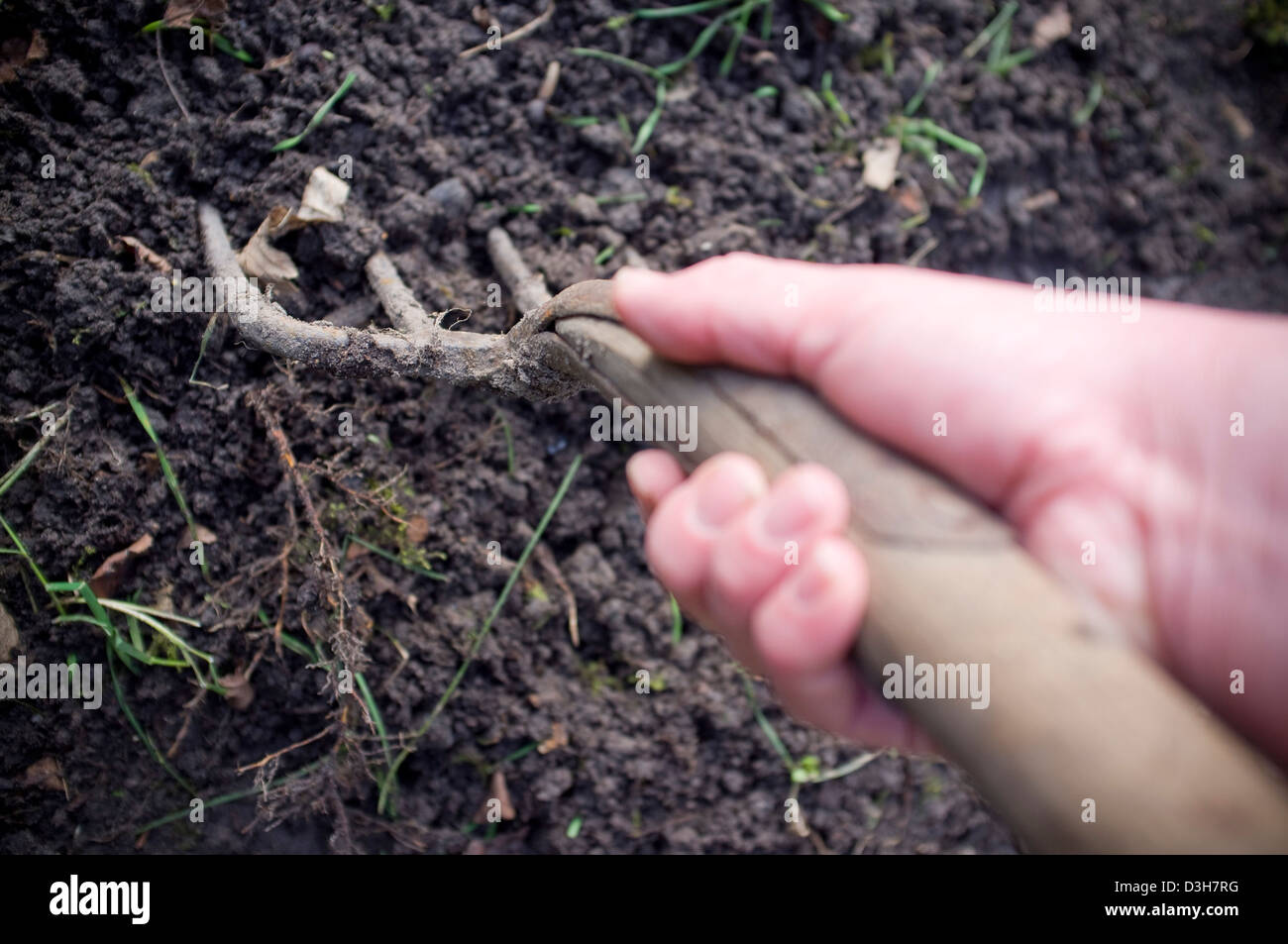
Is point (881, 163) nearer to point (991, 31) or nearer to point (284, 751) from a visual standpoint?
point (991, 31)

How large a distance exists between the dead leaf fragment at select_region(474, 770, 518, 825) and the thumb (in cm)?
115

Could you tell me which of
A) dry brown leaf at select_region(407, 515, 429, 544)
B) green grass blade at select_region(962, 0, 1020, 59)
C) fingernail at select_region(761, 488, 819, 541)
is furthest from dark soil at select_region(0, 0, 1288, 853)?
fingernail at select_region(761, 488, 819, 541)

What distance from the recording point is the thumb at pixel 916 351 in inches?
48.1

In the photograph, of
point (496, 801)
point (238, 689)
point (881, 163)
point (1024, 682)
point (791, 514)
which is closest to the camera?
point (1024, 682)

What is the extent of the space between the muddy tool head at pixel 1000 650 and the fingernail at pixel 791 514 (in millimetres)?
61

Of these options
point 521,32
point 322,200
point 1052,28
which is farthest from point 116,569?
point 1052,28

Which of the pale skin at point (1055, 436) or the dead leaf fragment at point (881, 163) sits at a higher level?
the dead leaf fragment at point (881, 163)

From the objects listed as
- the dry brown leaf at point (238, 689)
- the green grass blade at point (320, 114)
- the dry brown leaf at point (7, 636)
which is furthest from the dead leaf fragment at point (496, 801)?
the green grass blade at point (320, 114)

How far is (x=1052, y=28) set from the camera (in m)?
2.47

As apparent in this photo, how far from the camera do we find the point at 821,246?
217cm

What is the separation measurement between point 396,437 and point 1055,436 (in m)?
1.30

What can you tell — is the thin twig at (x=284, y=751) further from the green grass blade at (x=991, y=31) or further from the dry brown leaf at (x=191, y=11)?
the green grass blade at (x=991, y=31)

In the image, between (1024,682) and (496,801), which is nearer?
(1024,682)
